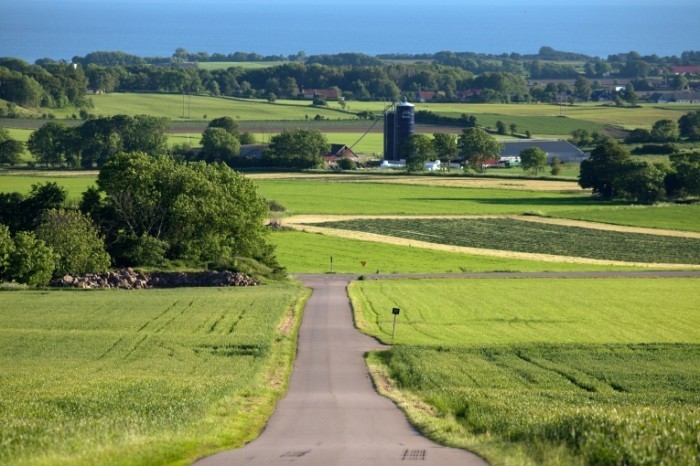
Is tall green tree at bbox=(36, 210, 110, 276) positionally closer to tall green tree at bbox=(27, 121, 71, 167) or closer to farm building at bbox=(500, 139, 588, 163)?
tall green tree at bbox=(27, 121, 71, 167)

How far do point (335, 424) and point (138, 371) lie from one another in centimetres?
924

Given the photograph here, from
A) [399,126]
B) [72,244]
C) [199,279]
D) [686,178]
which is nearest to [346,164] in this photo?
[399,126]

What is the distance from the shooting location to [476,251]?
7188cm

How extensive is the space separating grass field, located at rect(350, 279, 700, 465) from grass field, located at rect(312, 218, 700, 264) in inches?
486

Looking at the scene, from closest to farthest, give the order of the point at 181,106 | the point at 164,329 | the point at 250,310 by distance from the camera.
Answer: the point at 164,329 → the point at 250,310 → the point at 181,106

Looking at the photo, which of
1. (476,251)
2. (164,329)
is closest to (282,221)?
(476,251)

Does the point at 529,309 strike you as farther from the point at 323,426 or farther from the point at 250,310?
the point at 323,426

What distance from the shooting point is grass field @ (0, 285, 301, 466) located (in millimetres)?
21250

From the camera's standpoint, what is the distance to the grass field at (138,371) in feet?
69.7

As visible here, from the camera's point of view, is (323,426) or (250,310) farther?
(250,310)

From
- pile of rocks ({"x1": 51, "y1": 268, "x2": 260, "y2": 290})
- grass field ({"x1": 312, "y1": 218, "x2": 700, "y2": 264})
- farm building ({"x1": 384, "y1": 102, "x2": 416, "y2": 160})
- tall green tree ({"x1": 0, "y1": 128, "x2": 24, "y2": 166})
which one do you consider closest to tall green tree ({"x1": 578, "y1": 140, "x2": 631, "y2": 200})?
grass field ({"x1": 312, "y1": 218, "x2": 700, "y2": 264})

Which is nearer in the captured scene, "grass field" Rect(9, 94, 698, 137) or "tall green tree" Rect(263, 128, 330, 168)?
"tall green tree" Rect(263, 128, 330, 168)

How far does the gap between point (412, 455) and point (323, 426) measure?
4137mm

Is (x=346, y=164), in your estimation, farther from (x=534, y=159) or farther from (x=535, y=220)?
(x=535, y=220)
